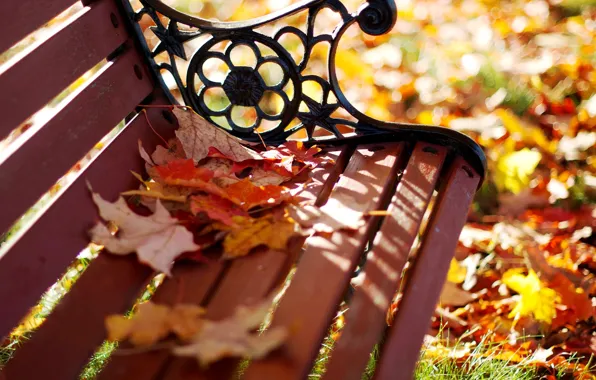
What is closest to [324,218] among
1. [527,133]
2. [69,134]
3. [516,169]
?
[69,134]

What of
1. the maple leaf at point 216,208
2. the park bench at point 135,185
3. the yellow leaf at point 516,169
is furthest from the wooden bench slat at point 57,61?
the yellow leaf at point 516,169

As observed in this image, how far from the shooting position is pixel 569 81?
10.1 ft

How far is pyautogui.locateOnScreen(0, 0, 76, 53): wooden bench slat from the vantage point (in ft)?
4.22

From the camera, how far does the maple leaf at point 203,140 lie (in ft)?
5.32

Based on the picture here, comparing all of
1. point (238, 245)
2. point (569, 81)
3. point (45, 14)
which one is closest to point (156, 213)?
point (238, 245)

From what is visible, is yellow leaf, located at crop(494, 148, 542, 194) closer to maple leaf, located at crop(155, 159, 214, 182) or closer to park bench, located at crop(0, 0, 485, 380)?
park bench, located at crop(0, 0, 485, 380)

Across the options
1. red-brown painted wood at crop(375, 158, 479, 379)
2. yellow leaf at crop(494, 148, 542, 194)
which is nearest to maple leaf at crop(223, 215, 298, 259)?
red-brown painted wood at crop(375, 158, 479, 379)

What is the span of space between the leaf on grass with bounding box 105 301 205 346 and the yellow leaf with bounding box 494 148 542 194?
1.79 m

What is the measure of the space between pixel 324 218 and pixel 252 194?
183 mm

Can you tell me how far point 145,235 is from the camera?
1.29 metres

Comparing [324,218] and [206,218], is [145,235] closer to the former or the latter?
[206,218]

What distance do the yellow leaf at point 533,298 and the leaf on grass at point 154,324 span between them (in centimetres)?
122

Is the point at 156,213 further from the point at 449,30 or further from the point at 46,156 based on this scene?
the point at 449,30

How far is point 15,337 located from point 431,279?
3.99ft
